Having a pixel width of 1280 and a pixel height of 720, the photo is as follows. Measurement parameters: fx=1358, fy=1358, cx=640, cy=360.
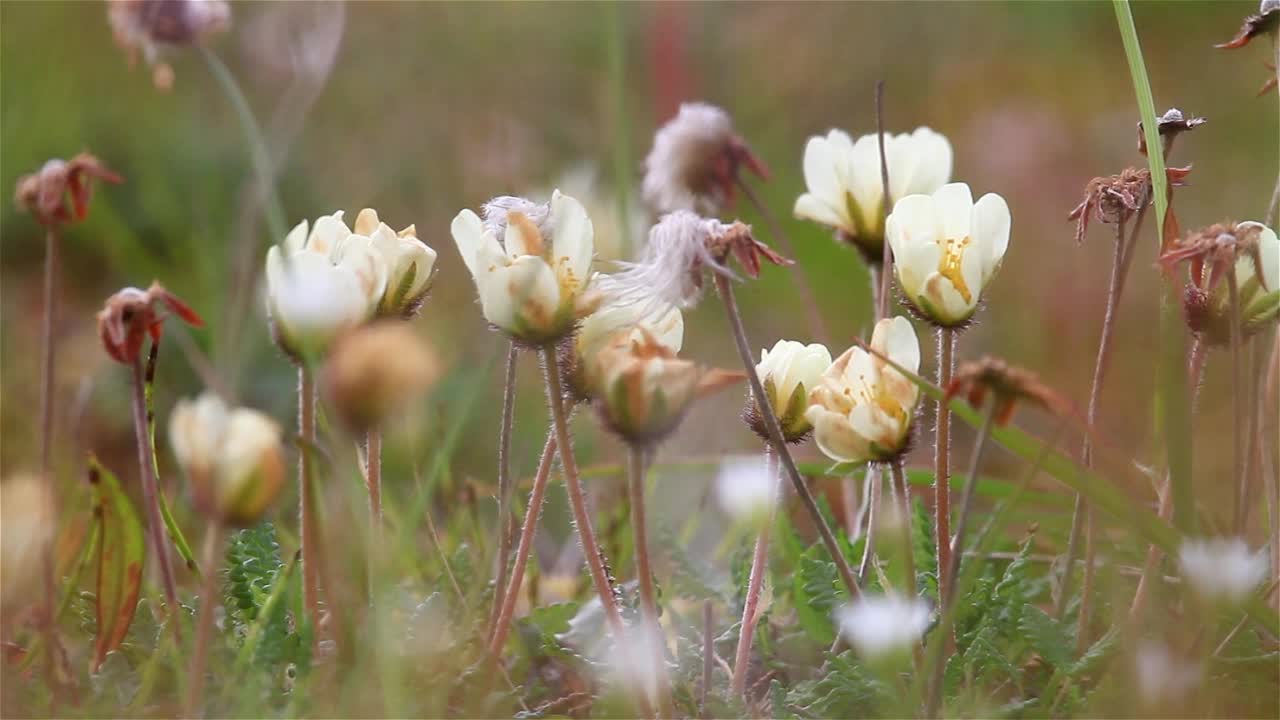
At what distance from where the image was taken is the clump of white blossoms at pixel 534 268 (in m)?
0.81

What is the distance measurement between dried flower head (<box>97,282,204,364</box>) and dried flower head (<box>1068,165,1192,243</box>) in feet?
1.89

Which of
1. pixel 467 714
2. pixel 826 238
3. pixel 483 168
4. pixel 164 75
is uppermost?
pixel 483 168

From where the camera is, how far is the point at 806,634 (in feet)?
3.57

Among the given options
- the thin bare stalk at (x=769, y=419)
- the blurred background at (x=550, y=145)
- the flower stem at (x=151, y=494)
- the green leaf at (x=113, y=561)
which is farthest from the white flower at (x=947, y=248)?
the blurred background at (x=550, y=145)

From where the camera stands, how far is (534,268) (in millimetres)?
814

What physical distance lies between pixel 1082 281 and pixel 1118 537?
6.04ft

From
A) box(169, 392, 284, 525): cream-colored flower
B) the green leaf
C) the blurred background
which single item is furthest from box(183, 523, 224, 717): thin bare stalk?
the blurred background

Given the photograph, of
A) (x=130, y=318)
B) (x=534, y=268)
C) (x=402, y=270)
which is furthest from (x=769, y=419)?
(x=130, y=318)

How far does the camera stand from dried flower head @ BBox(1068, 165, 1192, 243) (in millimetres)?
911

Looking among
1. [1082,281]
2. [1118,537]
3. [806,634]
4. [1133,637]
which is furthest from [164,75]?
[1082,281]

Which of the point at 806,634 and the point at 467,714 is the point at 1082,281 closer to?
the point at 806,634

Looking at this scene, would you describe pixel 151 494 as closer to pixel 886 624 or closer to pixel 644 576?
pixel 644 576

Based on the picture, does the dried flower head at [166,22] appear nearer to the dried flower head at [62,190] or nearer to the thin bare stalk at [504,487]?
the dried flower head at [62,190]

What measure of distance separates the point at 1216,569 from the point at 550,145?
3.08 metres
